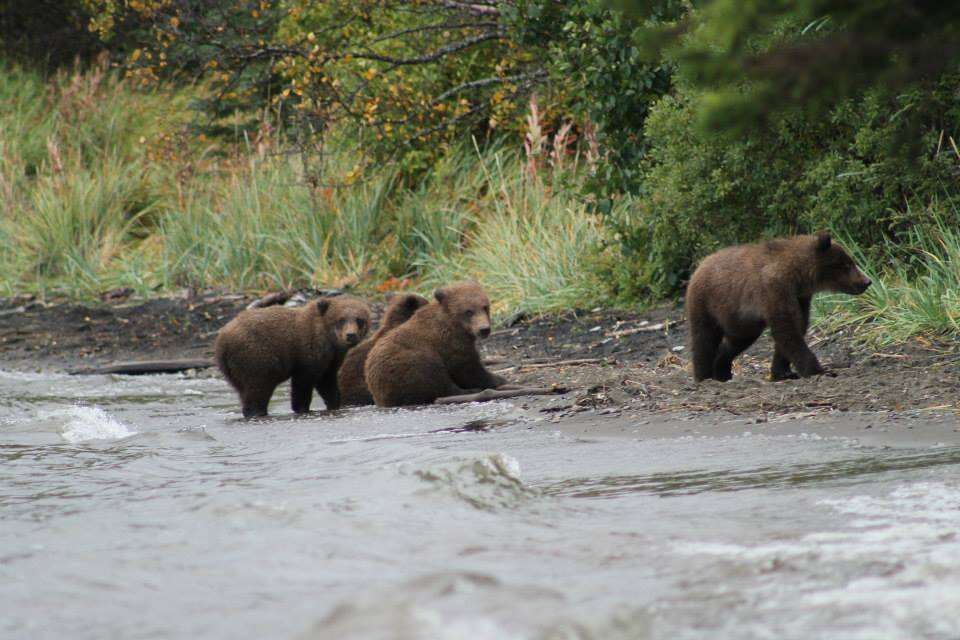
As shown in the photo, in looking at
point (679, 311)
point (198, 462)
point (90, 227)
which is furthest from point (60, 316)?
point (198, 462)

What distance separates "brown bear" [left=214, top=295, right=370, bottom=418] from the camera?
9383mm

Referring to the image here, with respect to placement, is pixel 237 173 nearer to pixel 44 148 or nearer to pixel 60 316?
pixel 60 316

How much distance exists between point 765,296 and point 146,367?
737 centimetres

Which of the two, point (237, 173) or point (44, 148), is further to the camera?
point (44, 148)

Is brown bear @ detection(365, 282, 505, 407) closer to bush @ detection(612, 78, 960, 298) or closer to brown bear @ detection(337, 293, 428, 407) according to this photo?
brown bear @ detection(337, 293, 428, 407)

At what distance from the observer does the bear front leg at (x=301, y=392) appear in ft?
31.9

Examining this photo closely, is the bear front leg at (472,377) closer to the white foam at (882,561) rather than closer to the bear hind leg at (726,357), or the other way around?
the bear hind leg at (726,357)

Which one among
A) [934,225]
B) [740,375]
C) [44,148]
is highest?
[44,148]

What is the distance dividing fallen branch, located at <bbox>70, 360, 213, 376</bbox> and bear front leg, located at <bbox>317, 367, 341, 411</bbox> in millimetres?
3820

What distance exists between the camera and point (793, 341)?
798cm

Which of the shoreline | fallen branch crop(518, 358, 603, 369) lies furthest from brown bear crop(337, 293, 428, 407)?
fallen branch crop(518, 358, 603, 369)

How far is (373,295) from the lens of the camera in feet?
49.7

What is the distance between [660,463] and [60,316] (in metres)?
12.0

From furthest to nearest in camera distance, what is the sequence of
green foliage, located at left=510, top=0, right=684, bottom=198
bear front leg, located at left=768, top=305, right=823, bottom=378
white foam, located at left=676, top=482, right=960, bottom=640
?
green foliage, located at left=510, top=0, right=684, bottom=198 → bear front leg, located at left=768, top=305, right=823, bottom=378 → white foam, located at left=676, top=482, right=960, bottom=640
